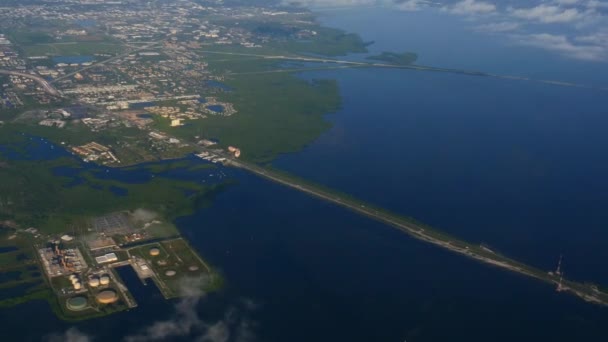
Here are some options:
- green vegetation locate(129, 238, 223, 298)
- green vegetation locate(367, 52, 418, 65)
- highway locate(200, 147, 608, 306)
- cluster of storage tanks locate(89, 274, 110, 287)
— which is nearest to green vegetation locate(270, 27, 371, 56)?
green vegetation locate(367, 52, 418, 65)

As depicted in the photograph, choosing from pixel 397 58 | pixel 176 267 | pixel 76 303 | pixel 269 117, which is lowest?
pixel 76 303

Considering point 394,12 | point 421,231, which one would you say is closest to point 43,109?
point 421,231

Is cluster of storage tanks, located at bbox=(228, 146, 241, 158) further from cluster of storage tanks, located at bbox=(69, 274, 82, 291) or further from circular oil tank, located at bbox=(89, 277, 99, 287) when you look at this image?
cluster of storage tanks, located at bbox=(69, 274, 82, 291)

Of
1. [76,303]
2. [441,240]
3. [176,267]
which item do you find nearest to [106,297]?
[76,303]

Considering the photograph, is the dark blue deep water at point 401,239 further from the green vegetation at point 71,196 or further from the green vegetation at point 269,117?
the green vegetation at point 269,117

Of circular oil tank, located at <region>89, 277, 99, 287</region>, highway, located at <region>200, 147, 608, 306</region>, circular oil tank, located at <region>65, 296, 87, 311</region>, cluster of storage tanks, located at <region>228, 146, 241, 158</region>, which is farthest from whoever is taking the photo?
cluster of storage tanks, located at <region>228, 146, 241, 158</region>

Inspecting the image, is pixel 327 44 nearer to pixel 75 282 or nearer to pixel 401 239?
pixel 401 239
